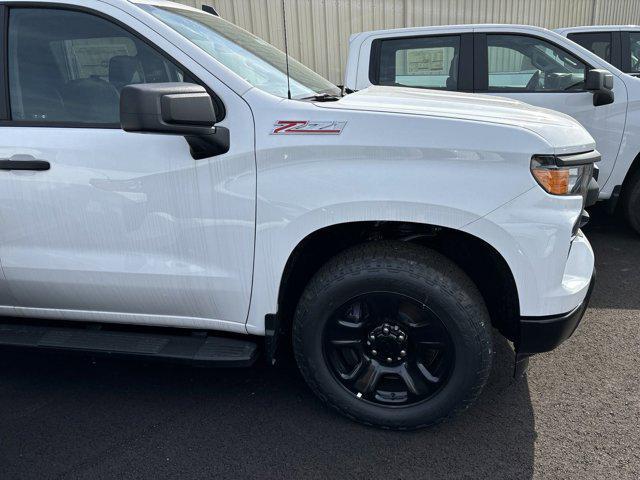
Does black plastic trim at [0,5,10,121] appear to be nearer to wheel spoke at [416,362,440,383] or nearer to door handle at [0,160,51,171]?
door handle at [0,160,51,171]

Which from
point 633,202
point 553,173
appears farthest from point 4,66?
point 633,202

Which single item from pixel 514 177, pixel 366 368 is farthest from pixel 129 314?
pixel 514 177

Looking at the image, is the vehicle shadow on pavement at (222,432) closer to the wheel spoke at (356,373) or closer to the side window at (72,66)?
the wheel spoke at (356,373)

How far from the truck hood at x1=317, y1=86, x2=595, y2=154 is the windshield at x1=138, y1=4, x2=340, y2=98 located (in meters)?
0.30

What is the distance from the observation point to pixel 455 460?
7.39ft

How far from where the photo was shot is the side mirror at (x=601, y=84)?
4.25 metres

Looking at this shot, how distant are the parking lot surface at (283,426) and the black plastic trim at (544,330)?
0.47 meters

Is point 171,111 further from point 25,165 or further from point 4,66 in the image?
point 4,66

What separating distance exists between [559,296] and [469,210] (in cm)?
52

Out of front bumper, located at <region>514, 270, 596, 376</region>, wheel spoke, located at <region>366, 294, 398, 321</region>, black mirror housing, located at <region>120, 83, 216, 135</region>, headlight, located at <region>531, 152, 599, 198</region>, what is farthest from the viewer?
wheel spoke, located at <region>366, 294, 398, 321</region>

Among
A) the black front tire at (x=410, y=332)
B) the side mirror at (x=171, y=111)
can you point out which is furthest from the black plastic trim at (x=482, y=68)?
the side mirror at (x=171, y=111)

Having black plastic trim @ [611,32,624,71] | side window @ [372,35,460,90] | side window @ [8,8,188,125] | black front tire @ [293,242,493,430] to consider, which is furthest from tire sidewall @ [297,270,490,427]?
black plastic trim @ [611,32,624,71]

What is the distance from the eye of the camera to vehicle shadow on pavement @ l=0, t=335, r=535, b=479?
224 centimetres

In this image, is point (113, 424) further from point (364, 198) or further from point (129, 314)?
point (364, 198)
